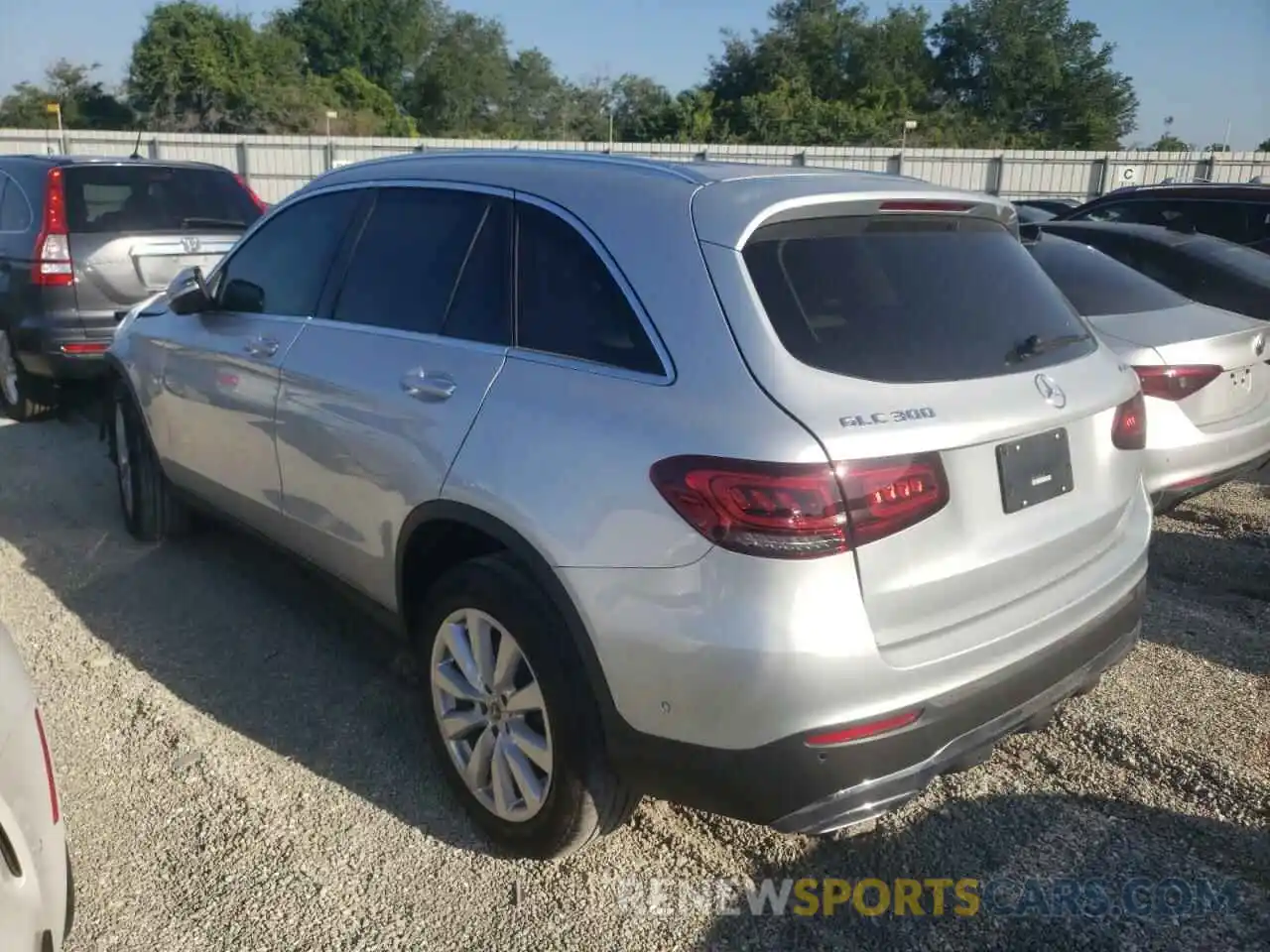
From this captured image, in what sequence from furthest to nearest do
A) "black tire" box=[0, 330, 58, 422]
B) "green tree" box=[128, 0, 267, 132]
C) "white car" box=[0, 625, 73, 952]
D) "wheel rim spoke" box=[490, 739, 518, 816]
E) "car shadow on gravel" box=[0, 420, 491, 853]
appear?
"green tree" box=[128, 0, 267, 132] → "black tire" box=[0, 330, 58, 422] → "car shadow on gravel" box=[0, 420, 491, 853] → "wheel rim spoke" box=[490, 739, 518, 816] → "white car" box=[0, 625, 73, 952]

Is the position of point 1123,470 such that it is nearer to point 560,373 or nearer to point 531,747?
point 560,373

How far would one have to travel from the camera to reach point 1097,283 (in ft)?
16.8

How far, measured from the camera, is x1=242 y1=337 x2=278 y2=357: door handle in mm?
3709

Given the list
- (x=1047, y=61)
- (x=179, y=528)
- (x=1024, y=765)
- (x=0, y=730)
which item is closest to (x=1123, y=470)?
(x=1024, y=765)

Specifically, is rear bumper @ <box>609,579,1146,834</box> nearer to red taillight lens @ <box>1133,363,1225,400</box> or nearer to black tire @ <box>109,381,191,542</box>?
red taillight lens @ <box>1133,363,1225,400</box>

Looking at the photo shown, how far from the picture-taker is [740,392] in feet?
7.30

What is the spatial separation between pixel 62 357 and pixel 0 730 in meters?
5.40

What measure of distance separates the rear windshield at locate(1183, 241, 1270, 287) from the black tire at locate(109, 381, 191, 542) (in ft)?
18.6

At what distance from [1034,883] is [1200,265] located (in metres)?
4.60

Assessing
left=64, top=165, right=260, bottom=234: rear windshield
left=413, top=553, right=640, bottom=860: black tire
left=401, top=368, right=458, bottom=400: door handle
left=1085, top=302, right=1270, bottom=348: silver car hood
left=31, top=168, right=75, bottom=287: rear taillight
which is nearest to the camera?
left=413, top=553, right=640, bottom=860: black tire

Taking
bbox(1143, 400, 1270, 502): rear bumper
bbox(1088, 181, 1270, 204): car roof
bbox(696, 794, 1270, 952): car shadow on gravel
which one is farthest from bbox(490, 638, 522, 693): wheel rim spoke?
bbox(1088, 181, 1270, 204): car roof

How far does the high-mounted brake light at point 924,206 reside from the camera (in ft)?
8.70

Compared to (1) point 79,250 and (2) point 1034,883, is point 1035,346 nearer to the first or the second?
(2) point 1034,883

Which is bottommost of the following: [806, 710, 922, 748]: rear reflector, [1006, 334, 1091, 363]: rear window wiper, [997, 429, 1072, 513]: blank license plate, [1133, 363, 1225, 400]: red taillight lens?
[806, 710, 922, 748]: rear reflector
